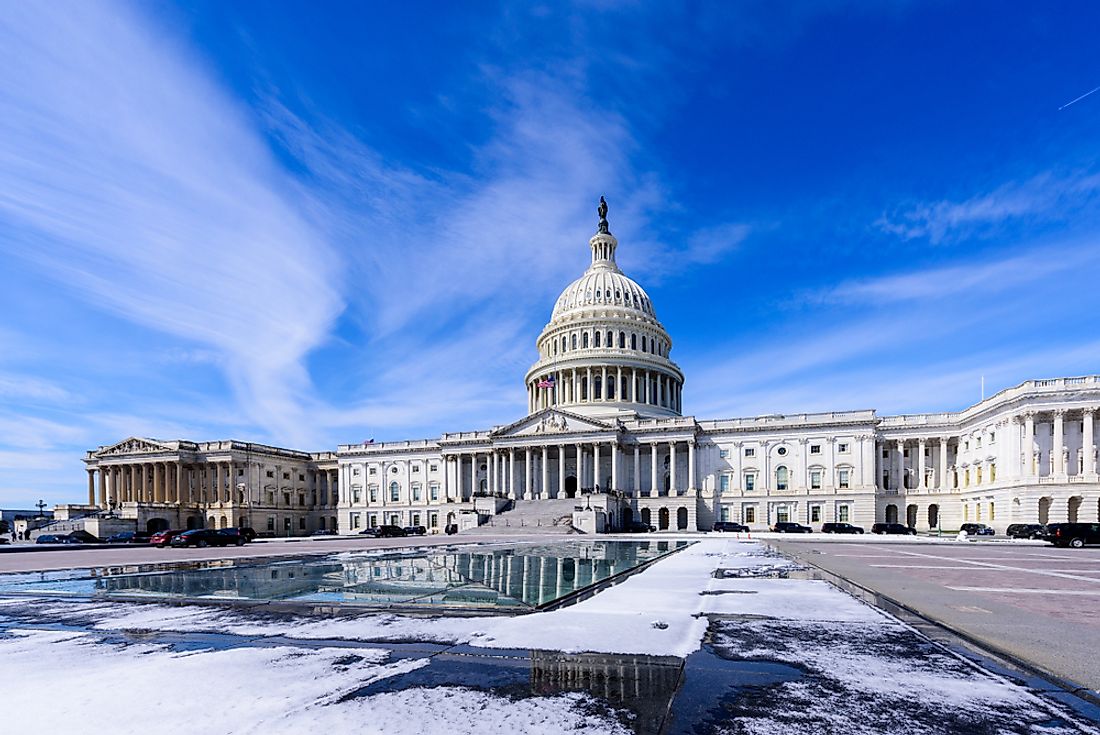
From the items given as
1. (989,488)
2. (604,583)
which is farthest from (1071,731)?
(989,488)

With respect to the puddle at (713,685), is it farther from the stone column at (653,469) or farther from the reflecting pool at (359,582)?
the stone column at (653,469)

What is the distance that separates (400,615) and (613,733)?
6.81 metres

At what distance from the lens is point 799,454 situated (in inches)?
3401

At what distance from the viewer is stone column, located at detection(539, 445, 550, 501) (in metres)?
91.7

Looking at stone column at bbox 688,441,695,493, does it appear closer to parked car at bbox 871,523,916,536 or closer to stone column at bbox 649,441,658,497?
stone column at bbox 649,441,658,497

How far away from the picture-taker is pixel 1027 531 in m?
53.5

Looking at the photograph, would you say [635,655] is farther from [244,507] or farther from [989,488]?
[244,507]

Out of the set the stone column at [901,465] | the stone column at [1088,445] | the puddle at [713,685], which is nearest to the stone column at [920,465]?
the stone column at [901,465]

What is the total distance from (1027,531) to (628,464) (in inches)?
1927

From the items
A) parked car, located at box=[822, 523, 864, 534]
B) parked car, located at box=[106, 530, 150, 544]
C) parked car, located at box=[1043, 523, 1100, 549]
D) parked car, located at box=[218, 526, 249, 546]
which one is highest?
parked car, located at box=[1043, 523, 1100, 549]

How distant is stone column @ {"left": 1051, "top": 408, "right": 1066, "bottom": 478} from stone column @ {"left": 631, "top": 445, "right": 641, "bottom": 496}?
46592 millimetres

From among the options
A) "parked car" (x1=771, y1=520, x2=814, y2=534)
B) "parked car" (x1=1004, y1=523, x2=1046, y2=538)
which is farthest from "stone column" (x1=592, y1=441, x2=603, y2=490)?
"parked car" (x1=1004, y1=523, x2=1046, y2=538)

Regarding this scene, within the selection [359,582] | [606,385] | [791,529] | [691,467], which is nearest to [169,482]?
[606,385]

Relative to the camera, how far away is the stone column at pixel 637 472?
8944 centimetres
